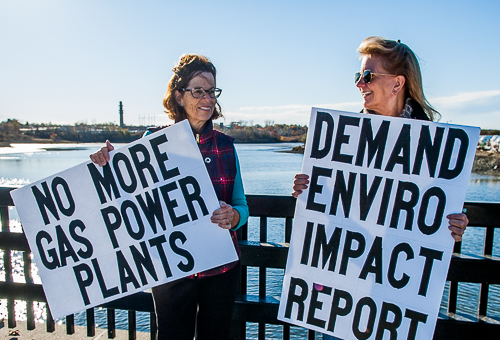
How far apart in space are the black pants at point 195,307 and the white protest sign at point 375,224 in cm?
32

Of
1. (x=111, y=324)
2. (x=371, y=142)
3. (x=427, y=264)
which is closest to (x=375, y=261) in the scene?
(x=427, y=264)

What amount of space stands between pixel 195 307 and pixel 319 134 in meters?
1.10

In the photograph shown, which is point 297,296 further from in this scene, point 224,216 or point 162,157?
point 162,157

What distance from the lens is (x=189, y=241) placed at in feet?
6.40

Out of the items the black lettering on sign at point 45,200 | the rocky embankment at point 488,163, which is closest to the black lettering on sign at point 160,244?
the black lettering on sign at point 45,200

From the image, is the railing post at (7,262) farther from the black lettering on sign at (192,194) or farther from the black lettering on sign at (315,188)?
the black lettering on sign at (315,188)

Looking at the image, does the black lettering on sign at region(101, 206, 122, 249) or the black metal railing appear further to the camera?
the black metal railing

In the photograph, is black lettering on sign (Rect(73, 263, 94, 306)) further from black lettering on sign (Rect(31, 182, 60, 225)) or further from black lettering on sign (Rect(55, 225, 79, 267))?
black lettering on sign (Rect(31, 182, 60, 225))

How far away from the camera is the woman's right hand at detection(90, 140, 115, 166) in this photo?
1.94 metres

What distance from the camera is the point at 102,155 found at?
77.2 inches

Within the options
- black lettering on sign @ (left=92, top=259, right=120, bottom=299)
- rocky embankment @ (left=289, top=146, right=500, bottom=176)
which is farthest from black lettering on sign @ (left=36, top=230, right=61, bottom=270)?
rocky embankment @ (left=289, top=146, right=500, bottom=176)

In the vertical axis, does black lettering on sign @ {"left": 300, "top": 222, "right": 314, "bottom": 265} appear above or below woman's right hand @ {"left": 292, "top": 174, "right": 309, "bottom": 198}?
below

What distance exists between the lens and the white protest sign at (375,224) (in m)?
1.77

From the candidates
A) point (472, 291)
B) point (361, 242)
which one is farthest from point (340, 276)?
point (472, 291)
